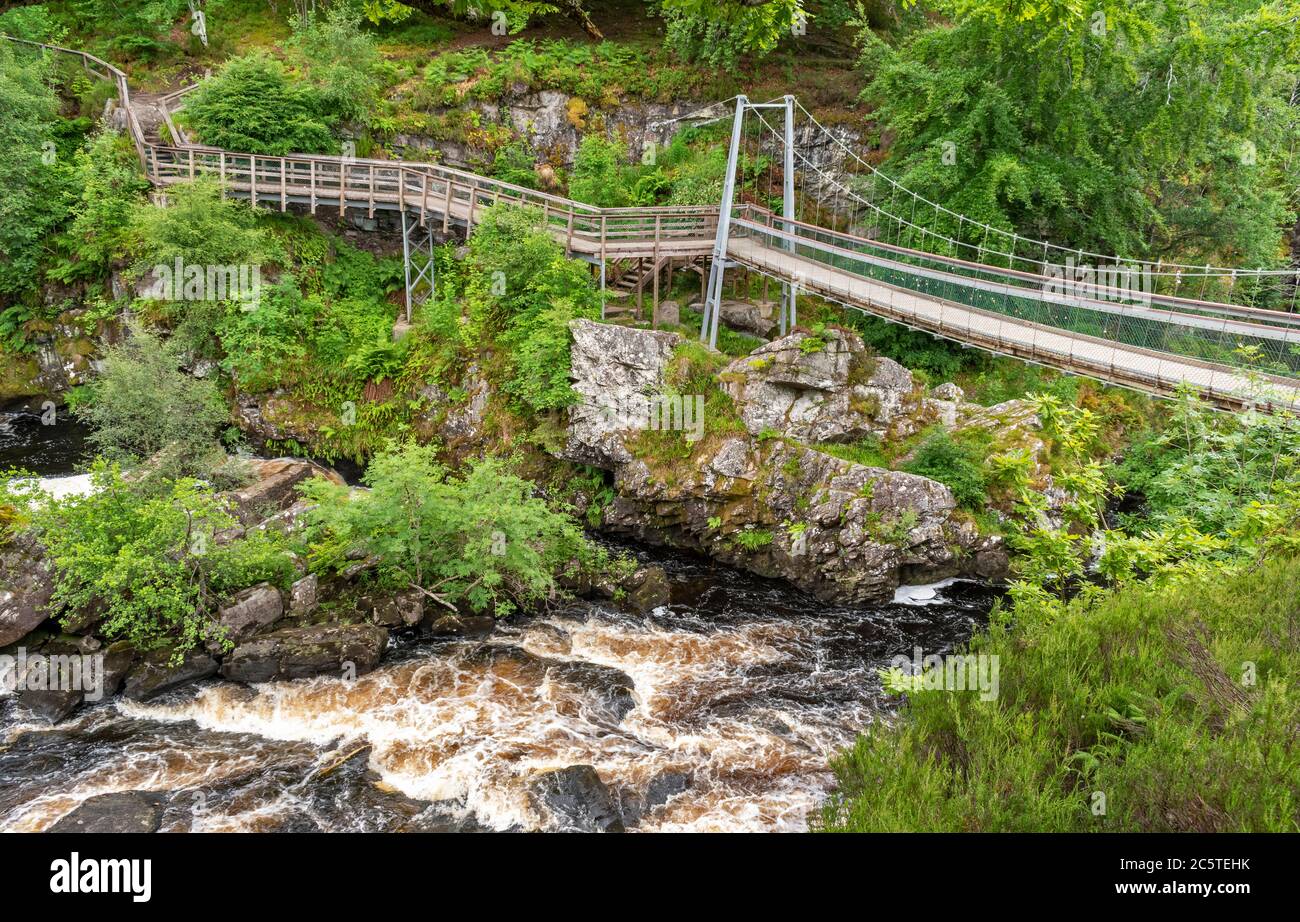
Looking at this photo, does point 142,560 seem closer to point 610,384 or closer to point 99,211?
point 610,384

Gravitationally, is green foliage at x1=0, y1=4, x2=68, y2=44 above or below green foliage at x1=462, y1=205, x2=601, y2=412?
above

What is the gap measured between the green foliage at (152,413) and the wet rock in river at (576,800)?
948cm

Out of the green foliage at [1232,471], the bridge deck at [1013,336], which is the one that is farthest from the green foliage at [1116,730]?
the bridge deck at [1013,336]

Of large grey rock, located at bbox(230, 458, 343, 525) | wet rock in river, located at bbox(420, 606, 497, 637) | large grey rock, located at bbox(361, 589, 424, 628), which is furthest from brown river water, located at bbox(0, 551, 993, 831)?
large grey rock, located at bbox(230, 458, 343, 525)

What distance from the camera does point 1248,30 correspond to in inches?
578

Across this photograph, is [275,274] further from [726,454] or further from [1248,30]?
[1248,30]

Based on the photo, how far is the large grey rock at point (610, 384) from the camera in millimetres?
14484

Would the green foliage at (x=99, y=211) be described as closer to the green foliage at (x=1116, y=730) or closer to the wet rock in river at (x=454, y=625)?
the wet rock in river at (x=454, y=625)

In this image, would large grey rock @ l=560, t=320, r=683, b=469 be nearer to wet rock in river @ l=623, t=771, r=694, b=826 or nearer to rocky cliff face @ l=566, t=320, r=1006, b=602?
rocky cliff face @ l=566, t=320, r=1006, b=602

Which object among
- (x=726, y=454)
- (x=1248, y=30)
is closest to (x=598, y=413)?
(x=726, y=454)

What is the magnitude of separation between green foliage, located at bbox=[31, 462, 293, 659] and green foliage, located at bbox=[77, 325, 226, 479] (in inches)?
111

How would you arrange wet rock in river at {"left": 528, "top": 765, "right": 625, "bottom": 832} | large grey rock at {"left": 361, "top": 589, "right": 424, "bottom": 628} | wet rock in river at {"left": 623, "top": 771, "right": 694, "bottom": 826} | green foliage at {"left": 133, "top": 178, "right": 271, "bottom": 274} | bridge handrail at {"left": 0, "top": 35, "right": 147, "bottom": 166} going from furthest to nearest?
1. bridge handrail at {"left": 0, "top": 35, "right": 147, "bottom": 166}
2. green foliage at {"left": 133, "top": 178, "right": 271, "bottom": 274}
3. large grey rock at {"left": 361, "top": 589, "right": 424, "bottom": 628}
4. wet rock in river at {"left": 623, "top": 771, "right": 694, "bottom": 826}
5. wet rock in river at {"left": 528, "top": 765, "right": 625, "bottom": 832}

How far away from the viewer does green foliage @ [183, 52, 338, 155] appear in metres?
18.6
